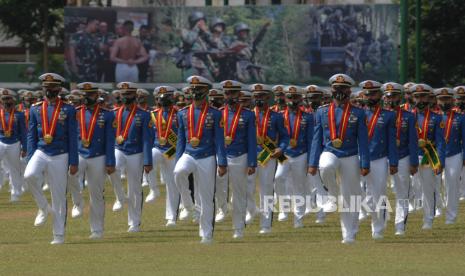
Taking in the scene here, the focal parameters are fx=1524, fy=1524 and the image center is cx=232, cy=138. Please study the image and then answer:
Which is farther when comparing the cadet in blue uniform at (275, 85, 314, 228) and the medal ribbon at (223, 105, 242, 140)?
the cadet in blue uniform at (275, 85, 314, 228)

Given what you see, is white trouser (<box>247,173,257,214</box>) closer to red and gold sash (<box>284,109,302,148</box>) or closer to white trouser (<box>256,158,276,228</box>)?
white trouser (<box>256,158,276,228</box>)

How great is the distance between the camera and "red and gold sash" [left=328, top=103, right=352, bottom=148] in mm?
21031

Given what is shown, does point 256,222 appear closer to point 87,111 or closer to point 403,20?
point 87,111

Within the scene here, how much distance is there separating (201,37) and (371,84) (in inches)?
1627

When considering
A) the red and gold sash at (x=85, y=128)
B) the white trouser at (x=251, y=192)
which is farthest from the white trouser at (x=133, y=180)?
the white trouser at (x=251, y=192)

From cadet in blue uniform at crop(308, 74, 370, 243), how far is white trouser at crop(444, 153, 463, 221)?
4.69 metres

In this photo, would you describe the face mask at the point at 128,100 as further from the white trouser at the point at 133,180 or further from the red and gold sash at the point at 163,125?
the red and gold sash at the point at 163,125

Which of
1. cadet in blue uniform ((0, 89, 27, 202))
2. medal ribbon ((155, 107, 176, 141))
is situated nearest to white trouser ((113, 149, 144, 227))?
Result: medal ribbon ((155, 107, 176, 141))

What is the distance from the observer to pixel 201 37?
63.3 m

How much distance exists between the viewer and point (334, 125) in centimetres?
2114

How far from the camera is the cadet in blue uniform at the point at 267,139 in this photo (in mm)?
24609

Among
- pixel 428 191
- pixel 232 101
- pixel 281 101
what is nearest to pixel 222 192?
pixel 281 101

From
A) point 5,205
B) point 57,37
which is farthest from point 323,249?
point 57,37

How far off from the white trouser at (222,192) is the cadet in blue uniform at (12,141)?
780 centimetres
